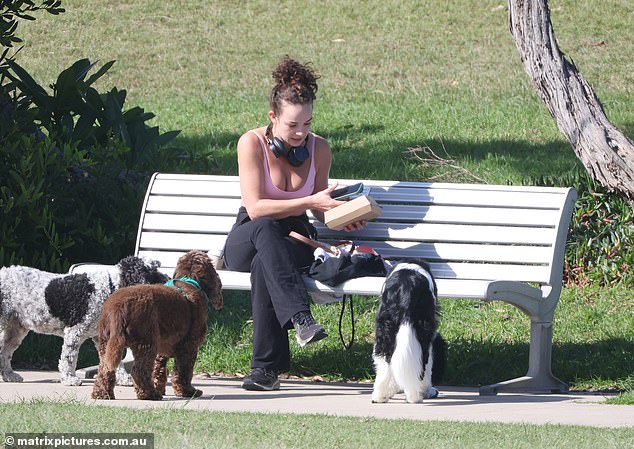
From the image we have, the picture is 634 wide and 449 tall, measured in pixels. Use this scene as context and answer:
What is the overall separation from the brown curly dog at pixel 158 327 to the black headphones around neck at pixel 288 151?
2.79 ft

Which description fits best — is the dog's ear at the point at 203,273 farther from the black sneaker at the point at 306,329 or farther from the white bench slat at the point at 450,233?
the white bench slat at the point at 450,233

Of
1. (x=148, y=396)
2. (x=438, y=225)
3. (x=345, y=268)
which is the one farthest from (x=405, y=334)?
(x=148, y=396)

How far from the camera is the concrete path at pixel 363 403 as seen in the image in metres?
5.71

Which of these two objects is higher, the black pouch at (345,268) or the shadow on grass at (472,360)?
the black pouch at (345,268)

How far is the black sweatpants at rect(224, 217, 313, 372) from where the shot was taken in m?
6.48

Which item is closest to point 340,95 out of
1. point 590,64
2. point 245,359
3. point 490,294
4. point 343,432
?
point 590,64

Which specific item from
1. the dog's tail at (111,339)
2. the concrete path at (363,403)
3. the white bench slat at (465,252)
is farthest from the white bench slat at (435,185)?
the dog's tail at (111,339)

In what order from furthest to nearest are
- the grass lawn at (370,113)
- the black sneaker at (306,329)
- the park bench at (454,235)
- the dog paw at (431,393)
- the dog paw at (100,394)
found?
the park bench at (454,235)
the dog paw at (431,393)
the black sneaker at (306,329)
the dog paw at (100,394)
the grass lawn at (370,113)

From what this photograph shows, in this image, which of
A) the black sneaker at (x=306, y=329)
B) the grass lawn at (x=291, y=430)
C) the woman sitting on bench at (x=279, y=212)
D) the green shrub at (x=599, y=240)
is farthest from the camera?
the green shrub at (x=599, y=240)

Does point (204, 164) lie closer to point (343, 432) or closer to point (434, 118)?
point (434, 118)

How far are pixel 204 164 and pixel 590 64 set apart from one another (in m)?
7.64

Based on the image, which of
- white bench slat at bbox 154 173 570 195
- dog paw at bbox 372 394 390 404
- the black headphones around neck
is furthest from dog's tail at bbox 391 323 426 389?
white bench slat at bbox 154 173 570 195

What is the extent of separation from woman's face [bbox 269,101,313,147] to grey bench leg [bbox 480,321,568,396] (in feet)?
5.84

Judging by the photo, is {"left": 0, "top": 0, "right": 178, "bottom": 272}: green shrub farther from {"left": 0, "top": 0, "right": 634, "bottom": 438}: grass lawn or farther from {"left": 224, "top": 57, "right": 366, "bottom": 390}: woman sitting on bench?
{"left": 224, "top": 57, "right": 366, "bottom": 390}: woman sitting on bench
